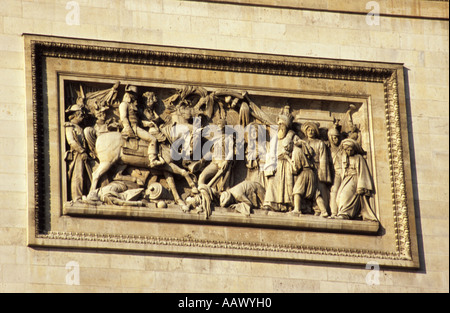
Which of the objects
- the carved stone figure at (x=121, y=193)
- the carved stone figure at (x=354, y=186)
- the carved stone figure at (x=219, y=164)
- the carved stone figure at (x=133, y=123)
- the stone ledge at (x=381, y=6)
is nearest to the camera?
the carved stone figure at (x=121, y=193)

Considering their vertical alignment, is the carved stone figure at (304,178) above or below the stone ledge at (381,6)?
below

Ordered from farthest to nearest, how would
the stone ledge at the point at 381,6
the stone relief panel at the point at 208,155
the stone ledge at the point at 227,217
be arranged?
the stone ledge at the point at 381,6
the stone relief panel at the point at 208,155
the stone ledge at the point at 227,217

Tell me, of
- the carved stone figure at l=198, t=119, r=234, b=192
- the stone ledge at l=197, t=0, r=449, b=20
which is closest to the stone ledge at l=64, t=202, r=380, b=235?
the carved stone figure at l=198, t=119, r=234, b=192

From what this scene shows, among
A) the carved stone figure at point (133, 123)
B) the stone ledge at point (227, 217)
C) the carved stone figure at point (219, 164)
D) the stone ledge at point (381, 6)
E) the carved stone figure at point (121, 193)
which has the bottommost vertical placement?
the stone ledge at point (227, 217)

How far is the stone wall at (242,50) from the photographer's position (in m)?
22.3

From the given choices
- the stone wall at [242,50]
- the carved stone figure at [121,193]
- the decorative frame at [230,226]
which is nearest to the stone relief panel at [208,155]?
the carved stone figure at [121,193]

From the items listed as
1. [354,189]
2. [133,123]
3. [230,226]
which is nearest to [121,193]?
[133,123]

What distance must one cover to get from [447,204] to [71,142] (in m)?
5.62

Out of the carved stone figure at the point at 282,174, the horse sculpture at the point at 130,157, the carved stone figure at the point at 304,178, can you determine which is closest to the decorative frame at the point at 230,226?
the carved stone figure at the point at 282,174

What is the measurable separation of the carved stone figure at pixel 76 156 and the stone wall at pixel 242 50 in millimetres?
671

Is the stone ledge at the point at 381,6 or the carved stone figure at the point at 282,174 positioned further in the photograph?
the stone ledge at the point at 381,6

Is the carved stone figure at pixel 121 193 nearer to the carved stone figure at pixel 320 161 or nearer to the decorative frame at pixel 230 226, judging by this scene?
the decorative frame at pixel 230 226

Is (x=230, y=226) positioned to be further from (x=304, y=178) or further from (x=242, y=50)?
(x=242, y=50)
